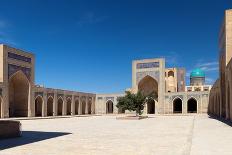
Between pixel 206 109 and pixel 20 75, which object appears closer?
pixel 20 75

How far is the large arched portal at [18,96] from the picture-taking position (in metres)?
30.6

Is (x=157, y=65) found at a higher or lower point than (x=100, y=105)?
higher

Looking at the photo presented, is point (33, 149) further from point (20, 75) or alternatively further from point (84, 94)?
point (84, 94)

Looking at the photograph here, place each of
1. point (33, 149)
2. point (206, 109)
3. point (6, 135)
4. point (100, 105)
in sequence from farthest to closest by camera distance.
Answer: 1. point (100, 105)
2. point (206, 109)
3. point (6, 135)
4. point (33, 149)

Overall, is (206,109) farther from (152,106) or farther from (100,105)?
(100,105)

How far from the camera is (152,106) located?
1766 inches

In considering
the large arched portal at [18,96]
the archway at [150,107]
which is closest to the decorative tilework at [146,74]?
the archway at [150,107]

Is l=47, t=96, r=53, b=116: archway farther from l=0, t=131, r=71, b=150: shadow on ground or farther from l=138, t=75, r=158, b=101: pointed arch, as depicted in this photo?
l=0, t=131, r=71, b=150: shadow on ground

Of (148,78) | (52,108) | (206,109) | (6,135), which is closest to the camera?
(6,135)

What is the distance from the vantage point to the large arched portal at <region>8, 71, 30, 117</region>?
3059cm

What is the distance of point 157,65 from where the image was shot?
40562 mm

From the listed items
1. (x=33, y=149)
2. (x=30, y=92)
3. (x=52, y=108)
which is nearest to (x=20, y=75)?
(x=30, y=92)

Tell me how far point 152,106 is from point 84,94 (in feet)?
32.9

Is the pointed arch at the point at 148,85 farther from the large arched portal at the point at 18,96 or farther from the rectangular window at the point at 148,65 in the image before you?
the large arched portal at the point at 18,96
